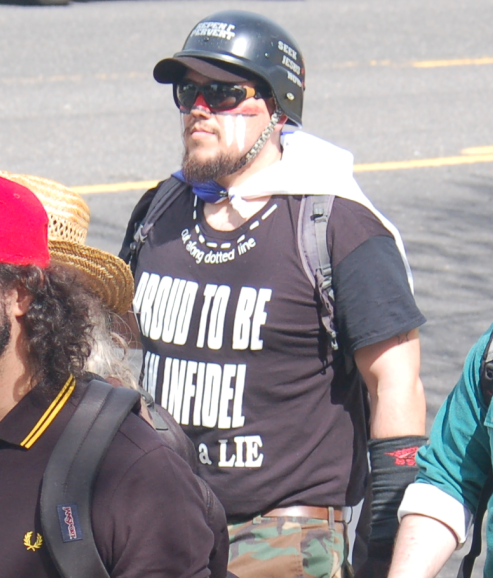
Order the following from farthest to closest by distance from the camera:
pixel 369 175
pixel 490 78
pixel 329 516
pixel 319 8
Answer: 1. pixel 319 8
2. pixel 490 78
3. pixel 369 175
4. pixel 329 516

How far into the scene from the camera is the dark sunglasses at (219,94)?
11.2 ft

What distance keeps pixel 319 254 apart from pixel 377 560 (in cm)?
86

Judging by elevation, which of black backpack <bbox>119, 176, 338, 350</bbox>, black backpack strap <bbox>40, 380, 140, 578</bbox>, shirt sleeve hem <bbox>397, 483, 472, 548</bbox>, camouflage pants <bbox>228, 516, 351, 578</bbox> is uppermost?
black backpack <bbox>119, 176, 338, 350</bbox>

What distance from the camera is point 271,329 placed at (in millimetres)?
3145

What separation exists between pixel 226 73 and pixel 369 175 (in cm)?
571

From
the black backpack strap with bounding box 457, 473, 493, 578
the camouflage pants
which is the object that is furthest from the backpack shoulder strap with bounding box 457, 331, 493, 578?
the camouflage pants

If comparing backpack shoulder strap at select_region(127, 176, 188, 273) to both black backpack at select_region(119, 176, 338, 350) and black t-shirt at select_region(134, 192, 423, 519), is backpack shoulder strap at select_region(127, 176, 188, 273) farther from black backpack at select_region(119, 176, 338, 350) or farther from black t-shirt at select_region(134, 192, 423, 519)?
black backpack at select_region(119, 176, 338, 350)

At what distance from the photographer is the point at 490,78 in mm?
12273

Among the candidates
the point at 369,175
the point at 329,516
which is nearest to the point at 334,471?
the point at 329,516

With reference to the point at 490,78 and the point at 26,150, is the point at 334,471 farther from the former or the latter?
the point at 490,78

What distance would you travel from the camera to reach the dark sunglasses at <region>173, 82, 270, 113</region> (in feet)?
11.2

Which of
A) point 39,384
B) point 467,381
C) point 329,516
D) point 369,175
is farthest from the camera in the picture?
point 369,175

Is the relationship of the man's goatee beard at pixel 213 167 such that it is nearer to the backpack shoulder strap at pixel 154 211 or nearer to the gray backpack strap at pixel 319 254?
the backpack shoulder strap at pixel 154 211

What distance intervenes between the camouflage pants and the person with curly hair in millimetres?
966
